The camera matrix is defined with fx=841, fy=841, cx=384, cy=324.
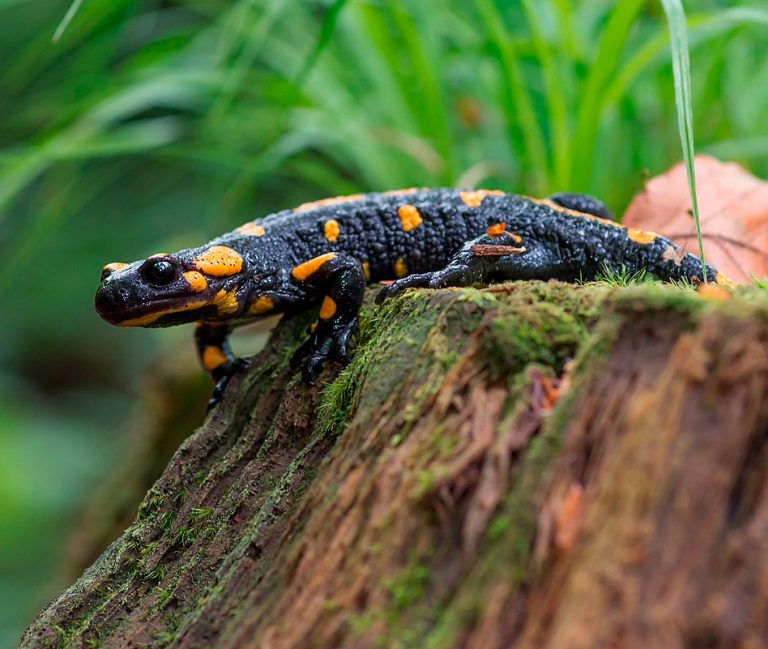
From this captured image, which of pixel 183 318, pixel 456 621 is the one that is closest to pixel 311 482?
pixel 456 621

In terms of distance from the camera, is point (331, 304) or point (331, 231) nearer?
point (331, 304)

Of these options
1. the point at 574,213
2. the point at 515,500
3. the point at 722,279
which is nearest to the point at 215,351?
the point at 574,213

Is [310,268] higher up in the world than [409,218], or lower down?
lower down

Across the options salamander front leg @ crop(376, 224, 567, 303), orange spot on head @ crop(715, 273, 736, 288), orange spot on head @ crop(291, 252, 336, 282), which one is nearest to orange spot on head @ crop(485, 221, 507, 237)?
salamander front leg @ crop(376, 224, 567, 303)

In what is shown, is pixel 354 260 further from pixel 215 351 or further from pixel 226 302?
pixel 215 351

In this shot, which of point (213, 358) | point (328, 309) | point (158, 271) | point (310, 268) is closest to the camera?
point (328, 309)
